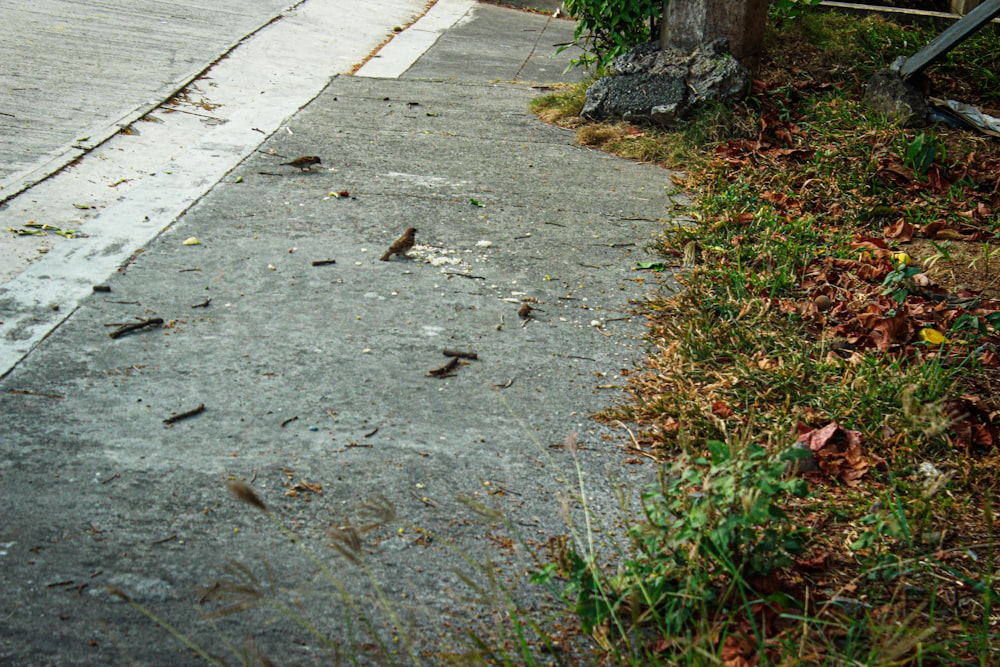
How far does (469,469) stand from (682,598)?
881mm

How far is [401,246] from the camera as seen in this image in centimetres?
431

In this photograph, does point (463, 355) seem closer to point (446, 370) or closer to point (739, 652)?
point (446, 370)

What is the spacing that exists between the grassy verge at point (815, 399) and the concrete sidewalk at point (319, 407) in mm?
272

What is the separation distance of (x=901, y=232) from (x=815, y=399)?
1828mm

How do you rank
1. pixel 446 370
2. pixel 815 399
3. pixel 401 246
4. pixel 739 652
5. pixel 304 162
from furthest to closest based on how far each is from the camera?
pixel 304 162 → pixel 401 246 → pixel 446 370 → pixel 815 399 → pixel 739 652

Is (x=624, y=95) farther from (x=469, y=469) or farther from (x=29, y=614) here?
(x=29, y=614)

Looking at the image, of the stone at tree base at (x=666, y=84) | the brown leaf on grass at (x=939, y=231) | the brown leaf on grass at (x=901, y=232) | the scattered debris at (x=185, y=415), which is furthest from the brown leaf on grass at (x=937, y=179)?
the scattered debris at (x=185, y=415)

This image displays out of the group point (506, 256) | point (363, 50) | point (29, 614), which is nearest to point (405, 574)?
point (29, 614)

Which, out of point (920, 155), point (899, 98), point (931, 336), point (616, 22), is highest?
point (616, 22)

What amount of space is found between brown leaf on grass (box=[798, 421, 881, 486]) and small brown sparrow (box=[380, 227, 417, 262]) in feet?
6.85

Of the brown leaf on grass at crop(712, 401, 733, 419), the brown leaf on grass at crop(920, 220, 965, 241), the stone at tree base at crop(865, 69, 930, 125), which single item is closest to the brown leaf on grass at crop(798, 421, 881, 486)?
the brown leaf on grass at crop(712, 401, 733, 419)

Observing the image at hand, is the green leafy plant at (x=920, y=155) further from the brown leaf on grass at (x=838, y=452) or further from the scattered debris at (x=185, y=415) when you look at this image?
the scattered debris at (x=185, y=415)

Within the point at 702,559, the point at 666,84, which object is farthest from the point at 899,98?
the point at 702,559

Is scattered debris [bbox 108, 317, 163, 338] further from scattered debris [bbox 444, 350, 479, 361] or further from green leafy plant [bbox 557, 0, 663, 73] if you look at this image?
green leafy plant [bbox 557, 0, 663, 73]
